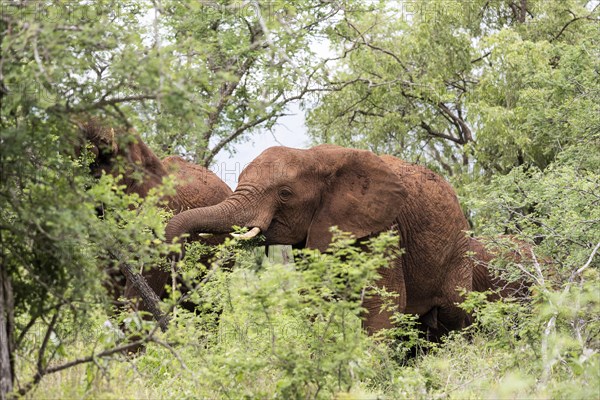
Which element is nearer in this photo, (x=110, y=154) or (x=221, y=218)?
(x=221, y=218)

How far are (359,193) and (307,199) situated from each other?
1.99ft

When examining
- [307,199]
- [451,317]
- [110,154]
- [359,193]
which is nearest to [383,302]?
[359,193]

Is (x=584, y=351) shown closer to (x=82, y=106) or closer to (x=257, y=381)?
(x=257, y=381)

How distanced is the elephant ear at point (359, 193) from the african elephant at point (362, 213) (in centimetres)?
Result: 1

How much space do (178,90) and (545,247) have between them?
5964 millimetres

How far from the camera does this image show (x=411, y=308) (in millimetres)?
12391

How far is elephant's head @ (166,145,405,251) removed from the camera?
1054 centimetres

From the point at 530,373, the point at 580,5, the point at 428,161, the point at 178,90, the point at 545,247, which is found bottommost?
the point at 530,373

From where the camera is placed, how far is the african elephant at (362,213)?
10633 mm

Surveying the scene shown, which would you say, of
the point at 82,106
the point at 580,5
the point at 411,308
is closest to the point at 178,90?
the point at 82,106

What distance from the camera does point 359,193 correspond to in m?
11.2

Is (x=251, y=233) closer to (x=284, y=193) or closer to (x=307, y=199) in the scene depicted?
(x=284, y=193)

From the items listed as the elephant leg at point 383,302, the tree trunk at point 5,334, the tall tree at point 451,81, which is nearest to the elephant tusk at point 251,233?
the elephant leg at point 383,302

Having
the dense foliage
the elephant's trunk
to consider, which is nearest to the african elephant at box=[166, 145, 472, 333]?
the elephant's trunk
